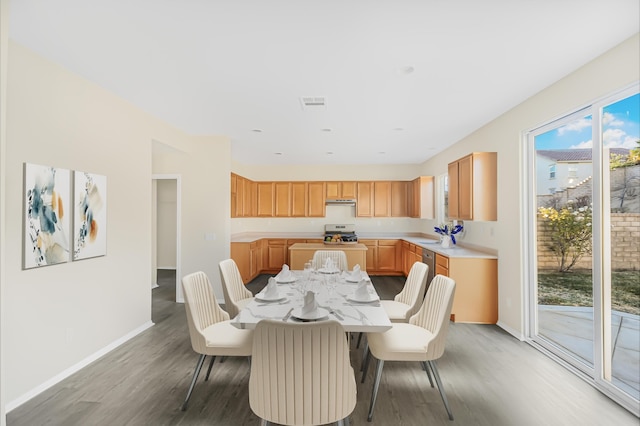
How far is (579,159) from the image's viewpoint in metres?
2.77

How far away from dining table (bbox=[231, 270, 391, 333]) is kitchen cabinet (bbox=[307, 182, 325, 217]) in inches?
164

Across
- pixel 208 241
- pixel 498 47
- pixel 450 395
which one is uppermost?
pixel 498 47

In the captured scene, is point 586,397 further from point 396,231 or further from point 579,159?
point 396,231

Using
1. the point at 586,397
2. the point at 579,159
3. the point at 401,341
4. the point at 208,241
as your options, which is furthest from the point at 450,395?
the point at 208,241

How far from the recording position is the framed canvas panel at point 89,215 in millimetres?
2643

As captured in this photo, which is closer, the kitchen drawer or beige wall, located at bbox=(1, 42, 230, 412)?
beige wall, located at bbox=(1, 42, 230, 412)

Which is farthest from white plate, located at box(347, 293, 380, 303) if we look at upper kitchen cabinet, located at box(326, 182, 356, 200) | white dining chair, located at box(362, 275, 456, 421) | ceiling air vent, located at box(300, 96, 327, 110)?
upper kitchen cabinet, located at box(326, 182, 356, 200)

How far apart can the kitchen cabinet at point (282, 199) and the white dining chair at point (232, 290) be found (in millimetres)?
4044

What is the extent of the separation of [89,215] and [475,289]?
173 inches

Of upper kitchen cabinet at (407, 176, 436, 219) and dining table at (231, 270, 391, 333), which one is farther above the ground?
upper kitchen cabinet at (407, 176, 436, 219)

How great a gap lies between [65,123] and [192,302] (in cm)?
194

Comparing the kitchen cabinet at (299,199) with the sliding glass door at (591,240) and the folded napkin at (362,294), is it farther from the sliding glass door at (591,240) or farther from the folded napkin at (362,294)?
the folded napkin at (362,294)

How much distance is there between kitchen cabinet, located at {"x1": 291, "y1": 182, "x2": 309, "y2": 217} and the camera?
7.19 metres

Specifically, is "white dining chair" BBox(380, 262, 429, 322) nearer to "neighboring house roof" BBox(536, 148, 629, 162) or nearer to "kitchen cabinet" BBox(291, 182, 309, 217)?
"neighboring house roof" BBox(536, 148, 629, 162)
